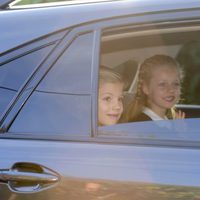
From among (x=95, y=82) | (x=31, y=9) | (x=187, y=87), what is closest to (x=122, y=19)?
(x=95, y=82)

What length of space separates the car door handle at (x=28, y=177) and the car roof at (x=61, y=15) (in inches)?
20.7

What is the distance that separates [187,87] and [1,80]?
921 millimetres

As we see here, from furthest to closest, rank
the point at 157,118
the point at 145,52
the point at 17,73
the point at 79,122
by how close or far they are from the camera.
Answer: the point at 145,52 < the point at 157,118 < the point at 17,73 < the point at 79,122

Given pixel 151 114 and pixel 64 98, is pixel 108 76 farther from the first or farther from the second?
pixel 64 98

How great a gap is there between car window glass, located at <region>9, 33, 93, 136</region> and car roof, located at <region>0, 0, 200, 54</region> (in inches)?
4.0

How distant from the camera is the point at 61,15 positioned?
2828 mm

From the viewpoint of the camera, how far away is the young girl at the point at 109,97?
110 inches

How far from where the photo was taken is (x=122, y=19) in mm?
2721

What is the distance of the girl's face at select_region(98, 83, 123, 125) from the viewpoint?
9.14ft

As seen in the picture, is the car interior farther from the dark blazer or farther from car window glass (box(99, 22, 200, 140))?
the dark blazer

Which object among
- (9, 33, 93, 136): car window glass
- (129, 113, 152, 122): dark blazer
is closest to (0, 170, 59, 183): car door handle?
(9, 33, 93, 136): car window glass

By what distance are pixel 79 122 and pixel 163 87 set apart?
0.80m

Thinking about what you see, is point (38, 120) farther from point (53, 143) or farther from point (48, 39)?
point (48, 39)

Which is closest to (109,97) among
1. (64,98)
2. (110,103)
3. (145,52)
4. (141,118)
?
(110,103)
